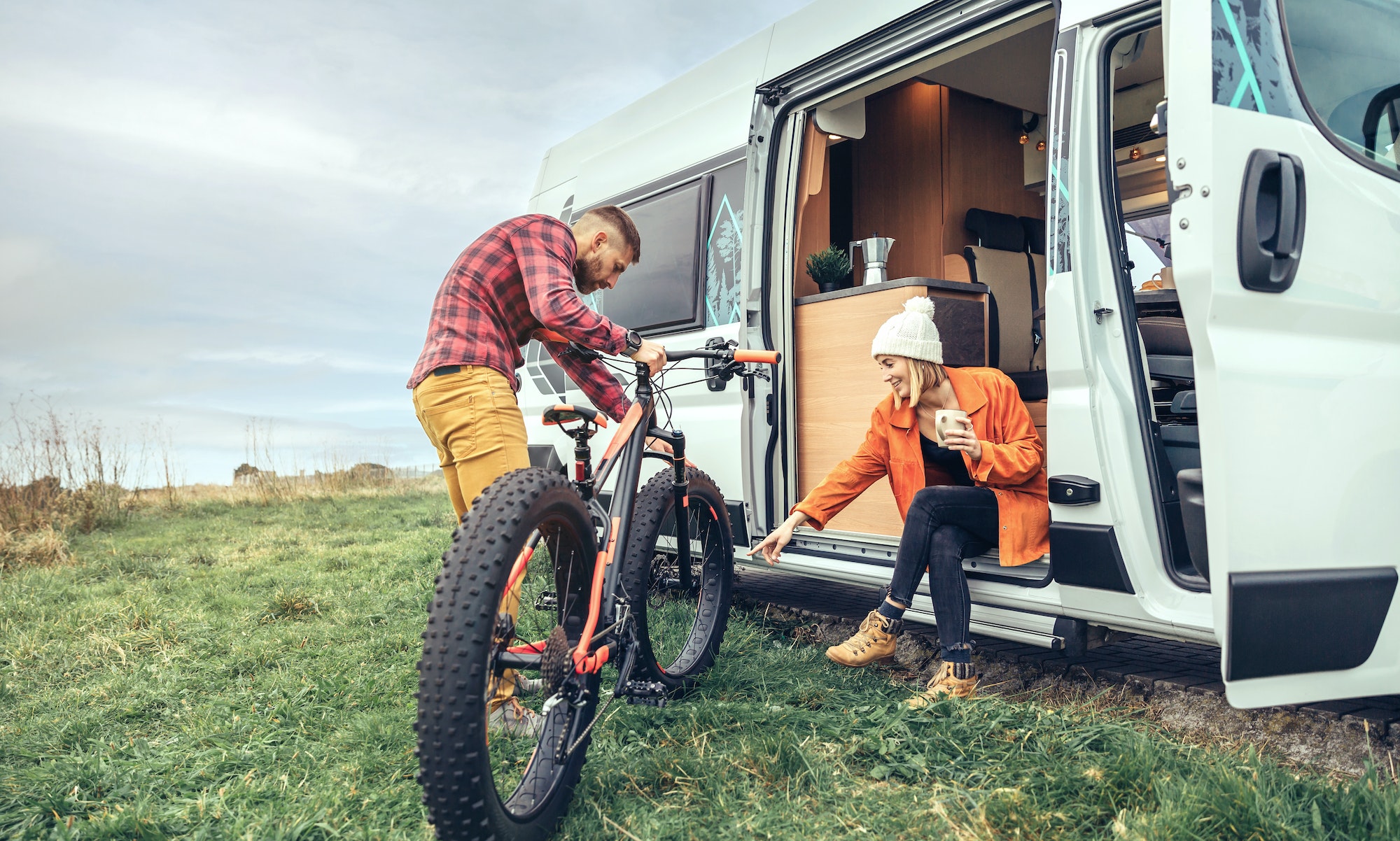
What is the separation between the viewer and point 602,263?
2705 mm

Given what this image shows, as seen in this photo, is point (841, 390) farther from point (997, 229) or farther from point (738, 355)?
point (997, 229)

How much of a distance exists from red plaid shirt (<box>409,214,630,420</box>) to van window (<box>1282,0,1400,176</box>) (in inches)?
66.3

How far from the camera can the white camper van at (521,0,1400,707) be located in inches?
71.3

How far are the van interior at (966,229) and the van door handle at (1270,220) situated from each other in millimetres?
534

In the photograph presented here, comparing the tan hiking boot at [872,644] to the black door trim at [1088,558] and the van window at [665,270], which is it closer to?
the black door trim at [1088,558]

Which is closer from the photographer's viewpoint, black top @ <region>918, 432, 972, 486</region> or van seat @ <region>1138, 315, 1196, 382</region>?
van seat @ <region>1138, 315, 1196, 382</region>

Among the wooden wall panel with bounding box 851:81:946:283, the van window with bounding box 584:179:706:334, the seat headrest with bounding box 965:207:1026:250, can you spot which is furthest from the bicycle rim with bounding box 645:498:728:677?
the seat headrest with bounding box 965:207:1026:250

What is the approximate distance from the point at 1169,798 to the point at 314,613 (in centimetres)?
381

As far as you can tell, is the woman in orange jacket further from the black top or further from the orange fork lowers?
the orange fork lowers

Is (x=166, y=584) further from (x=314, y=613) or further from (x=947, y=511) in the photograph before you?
(x=947, y=511)

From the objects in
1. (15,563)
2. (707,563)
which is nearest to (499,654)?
(707,563)

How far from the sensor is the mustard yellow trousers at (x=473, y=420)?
2.49m

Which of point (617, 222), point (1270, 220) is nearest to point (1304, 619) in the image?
point (1270, 220)

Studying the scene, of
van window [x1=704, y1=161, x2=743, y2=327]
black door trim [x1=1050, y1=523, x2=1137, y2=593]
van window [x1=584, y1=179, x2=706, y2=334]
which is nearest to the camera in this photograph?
black door trim [x1=1050, y1=523, x2=1137, y2=593]
